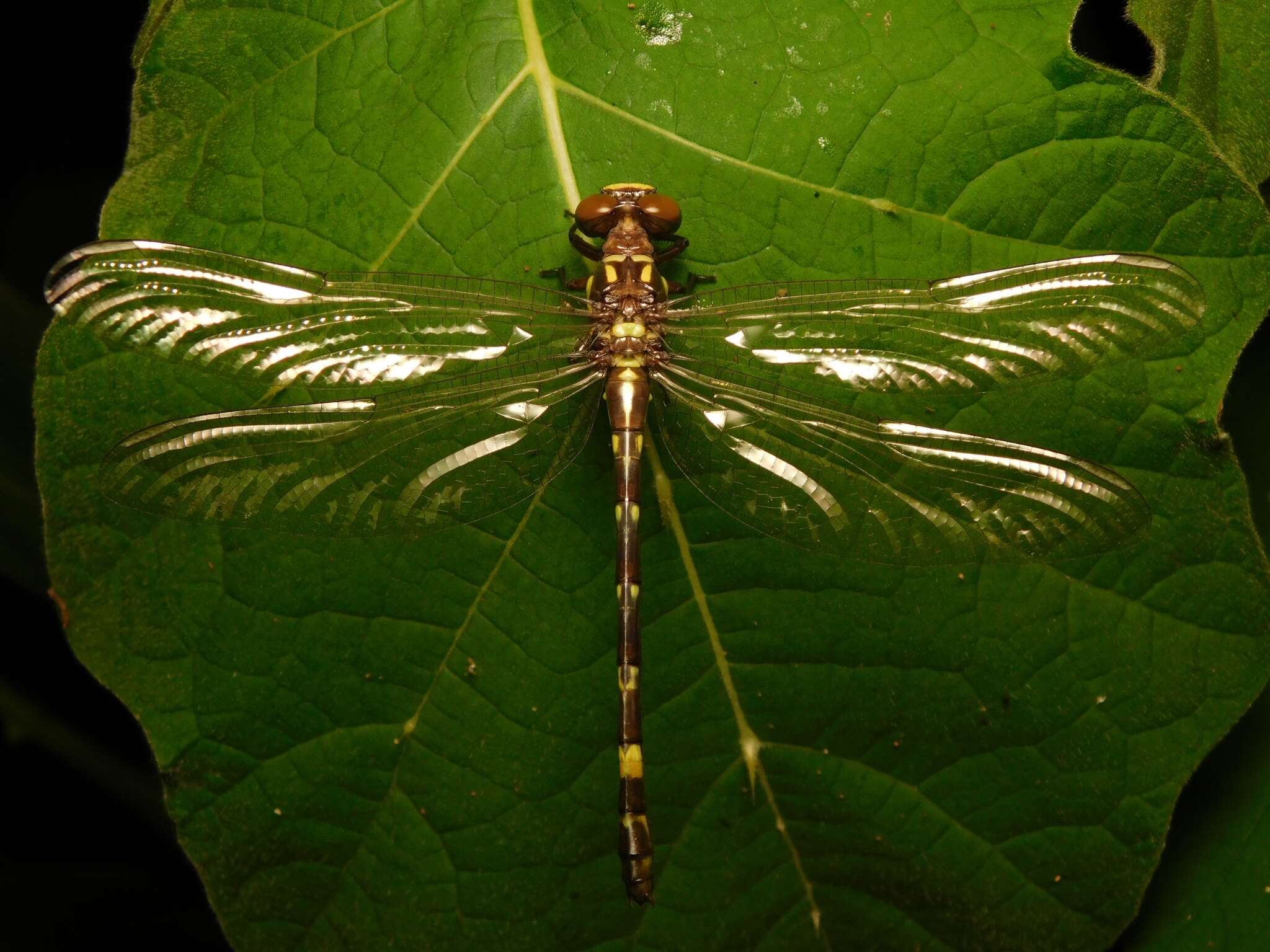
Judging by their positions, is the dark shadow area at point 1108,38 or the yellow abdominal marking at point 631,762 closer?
the yellow abdominal marking at point 631,762

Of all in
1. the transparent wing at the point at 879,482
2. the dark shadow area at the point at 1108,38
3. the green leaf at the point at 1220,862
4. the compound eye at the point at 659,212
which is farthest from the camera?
the dark shadow area at the point at 1108,38

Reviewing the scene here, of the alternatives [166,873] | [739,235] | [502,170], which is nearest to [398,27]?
[502,170]

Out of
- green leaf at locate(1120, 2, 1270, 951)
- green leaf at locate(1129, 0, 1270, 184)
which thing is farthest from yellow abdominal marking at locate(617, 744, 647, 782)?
green leaf at locate(1129, 0, 1270, 184)

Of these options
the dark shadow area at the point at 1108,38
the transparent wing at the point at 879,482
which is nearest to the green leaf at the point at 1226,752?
the dark shadow area at the point at 1108,38

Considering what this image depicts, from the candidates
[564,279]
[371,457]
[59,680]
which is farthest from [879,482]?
[59,680]

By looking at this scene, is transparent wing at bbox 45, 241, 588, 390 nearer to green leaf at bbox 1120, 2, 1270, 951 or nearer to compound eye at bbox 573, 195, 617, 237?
compound eye at bbox 573, 195, 617, 237

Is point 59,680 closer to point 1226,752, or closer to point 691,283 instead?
point 691,283

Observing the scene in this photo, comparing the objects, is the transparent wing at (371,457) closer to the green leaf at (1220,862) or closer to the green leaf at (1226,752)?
the green leaf at (1226,752)
